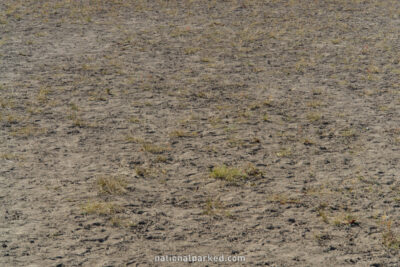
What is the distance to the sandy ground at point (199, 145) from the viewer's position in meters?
8.04

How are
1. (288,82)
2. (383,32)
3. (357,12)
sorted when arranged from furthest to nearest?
1. (357,12)
2. (383,32)
3. (288,82)

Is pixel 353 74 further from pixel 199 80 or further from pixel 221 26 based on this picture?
pixel 221 26

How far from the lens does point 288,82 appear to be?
632 inches

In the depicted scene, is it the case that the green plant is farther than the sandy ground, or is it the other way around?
the green plant

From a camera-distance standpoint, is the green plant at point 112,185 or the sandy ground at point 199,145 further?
the green plant at point 112,185

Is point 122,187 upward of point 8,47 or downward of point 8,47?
downward

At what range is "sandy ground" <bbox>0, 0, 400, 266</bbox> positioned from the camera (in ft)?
26.4

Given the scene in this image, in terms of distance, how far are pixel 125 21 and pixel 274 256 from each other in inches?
731

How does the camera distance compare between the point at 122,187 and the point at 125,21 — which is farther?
the point at 125,21

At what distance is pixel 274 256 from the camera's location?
7.64 m

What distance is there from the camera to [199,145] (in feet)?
38.0

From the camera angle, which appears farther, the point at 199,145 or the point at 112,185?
the point at 199,145

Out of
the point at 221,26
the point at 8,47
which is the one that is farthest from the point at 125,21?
the point at 8,47

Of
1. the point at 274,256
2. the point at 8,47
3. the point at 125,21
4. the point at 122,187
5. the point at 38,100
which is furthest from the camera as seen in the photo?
the point at 125,21
